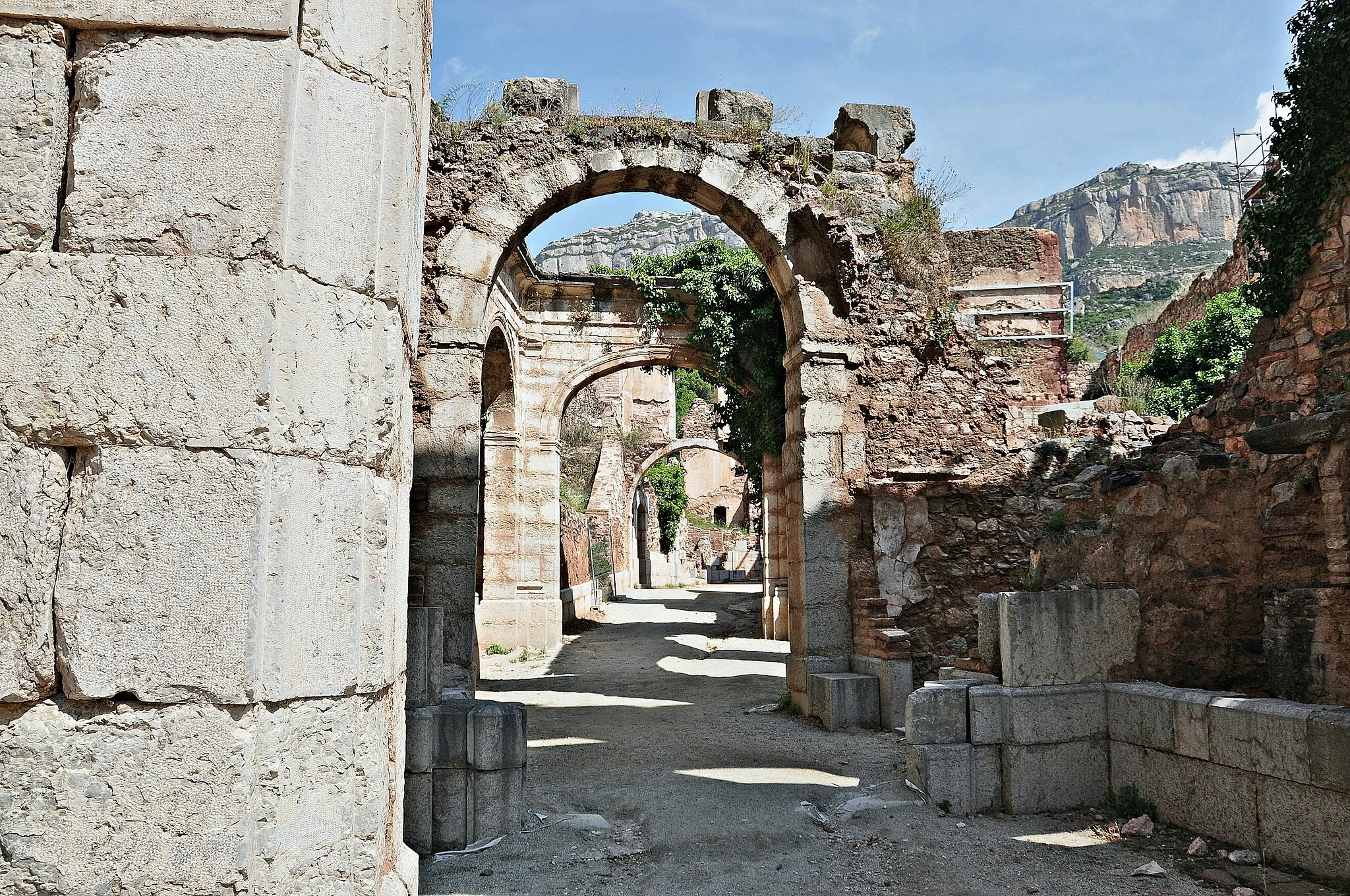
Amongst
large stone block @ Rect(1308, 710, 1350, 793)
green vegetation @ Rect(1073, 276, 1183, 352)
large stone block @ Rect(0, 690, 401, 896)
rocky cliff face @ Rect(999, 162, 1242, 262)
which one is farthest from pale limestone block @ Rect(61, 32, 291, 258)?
rocky cliff face @ Rect(999, 162, 1242, 262)

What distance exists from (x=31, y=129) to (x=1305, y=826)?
511 cm

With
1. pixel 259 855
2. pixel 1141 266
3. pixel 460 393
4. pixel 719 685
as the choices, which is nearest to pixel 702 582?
pixel 719 685

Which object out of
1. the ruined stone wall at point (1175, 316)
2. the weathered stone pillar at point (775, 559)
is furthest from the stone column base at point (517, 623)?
the ruined stone wall at point (1175, 316)

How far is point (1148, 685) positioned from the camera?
15.5ft

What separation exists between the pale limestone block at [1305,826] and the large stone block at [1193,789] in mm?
66

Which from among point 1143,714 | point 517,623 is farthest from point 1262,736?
point 517,623

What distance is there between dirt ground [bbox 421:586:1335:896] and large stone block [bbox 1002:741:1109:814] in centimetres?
9

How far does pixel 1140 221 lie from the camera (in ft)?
268

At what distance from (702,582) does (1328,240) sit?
2688cm

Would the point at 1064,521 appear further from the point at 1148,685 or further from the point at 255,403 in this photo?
the point at 255,403

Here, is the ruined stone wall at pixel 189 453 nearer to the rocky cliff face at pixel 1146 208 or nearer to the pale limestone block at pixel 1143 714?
the pale limestone block at pixel 1143 714

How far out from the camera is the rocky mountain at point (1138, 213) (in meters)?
66.9

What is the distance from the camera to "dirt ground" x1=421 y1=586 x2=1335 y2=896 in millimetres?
3957

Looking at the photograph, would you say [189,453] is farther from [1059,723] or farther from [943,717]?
[1059,723]
